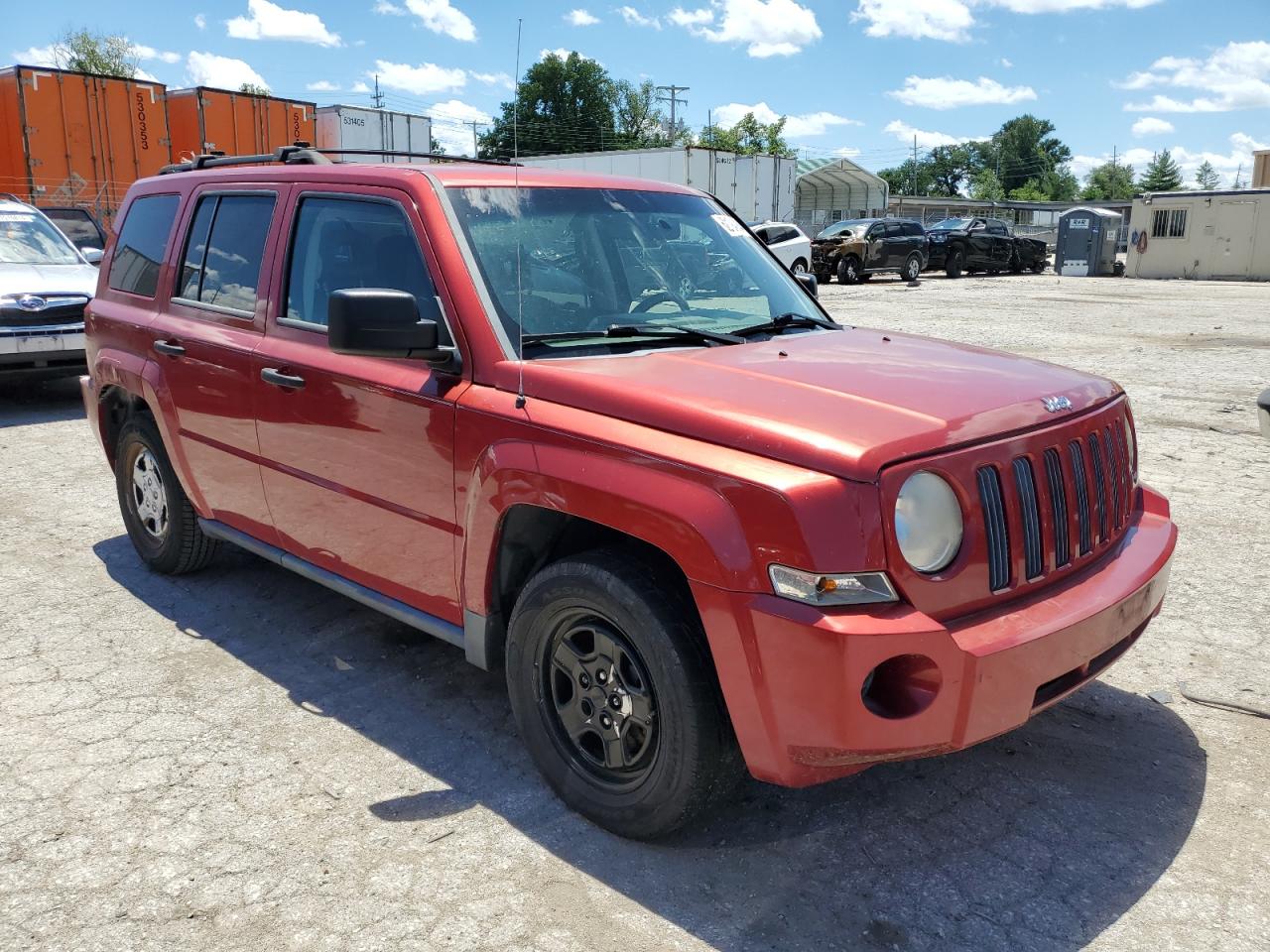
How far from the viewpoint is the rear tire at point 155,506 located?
505 cm

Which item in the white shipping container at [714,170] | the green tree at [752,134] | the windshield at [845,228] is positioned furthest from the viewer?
the green tree at [752,134]

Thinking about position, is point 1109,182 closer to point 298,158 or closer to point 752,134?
point 752,134

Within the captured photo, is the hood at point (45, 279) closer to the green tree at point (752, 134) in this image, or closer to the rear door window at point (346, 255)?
the rear door window at point (346, 255)

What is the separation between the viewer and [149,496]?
528 centimetres

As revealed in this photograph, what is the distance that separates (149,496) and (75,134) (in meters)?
18.1

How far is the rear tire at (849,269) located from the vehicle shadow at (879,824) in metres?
25.0

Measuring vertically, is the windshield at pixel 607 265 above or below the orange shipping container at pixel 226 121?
below

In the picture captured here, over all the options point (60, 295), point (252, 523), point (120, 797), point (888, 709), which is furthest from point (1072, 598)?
point (60, 295)

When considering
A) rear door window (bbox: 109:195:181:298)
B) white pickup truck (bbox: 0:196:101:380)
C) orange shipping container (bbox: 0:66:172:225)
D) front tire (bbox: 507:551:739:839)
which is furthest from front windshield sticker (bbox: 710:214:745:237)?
orange shipping container (bbox: 0:66:172:225)

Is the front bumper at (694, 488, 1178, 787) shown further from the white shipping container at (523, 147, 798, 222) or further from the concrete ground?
the white shipping container at (523, 147, 798, 222)

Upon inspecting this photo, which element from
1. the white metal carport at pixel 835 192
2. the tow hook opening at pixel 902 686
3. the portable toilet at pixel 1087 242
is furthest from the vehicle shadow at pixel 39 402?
the white metal carport at pixel 835 192

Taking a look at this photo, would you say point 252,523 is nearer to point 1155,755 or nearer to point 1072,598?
point 1072,598

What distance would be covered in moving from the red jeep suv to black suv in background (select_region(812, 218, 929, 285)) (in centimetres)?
2454

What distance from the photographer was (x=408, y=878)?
9.53 feet
